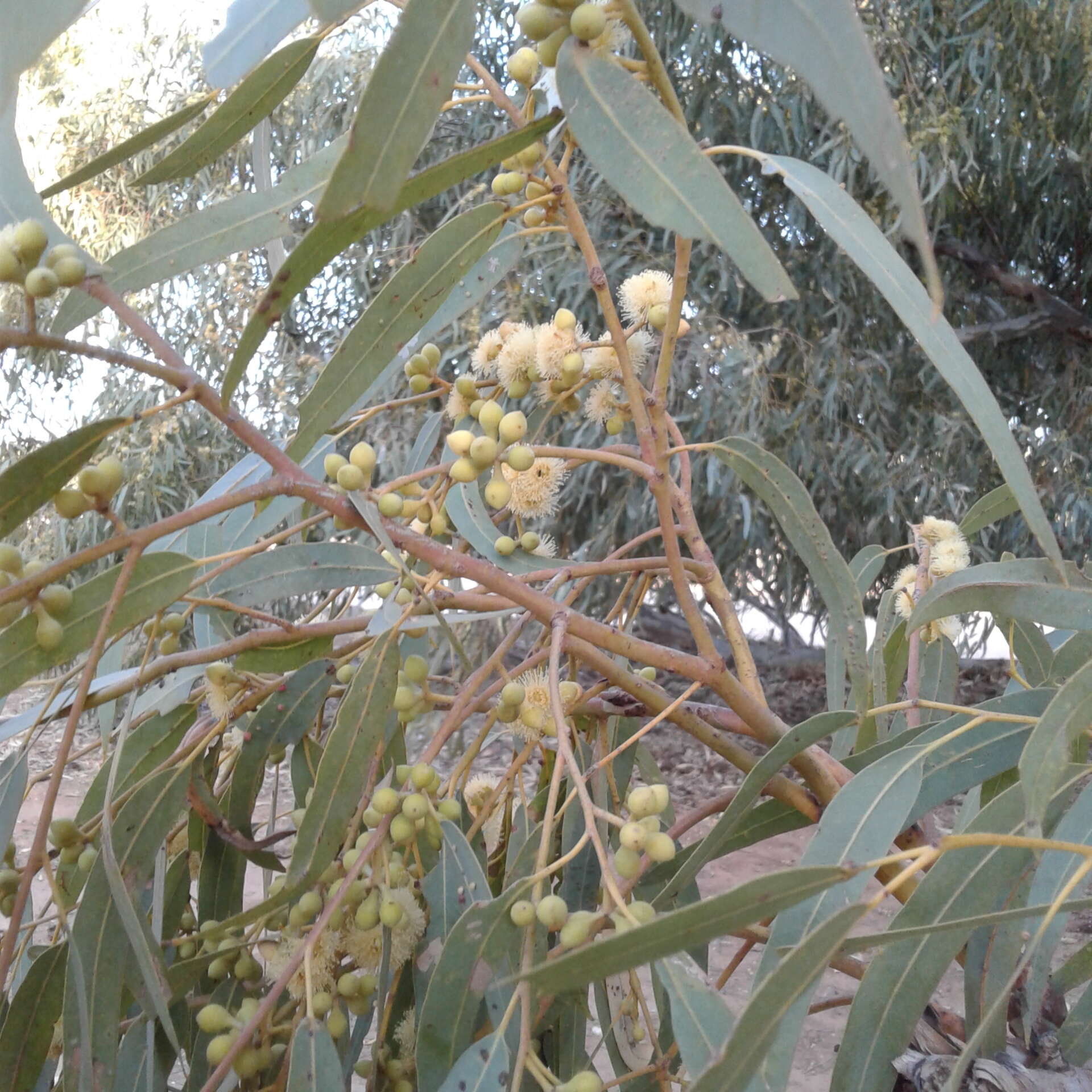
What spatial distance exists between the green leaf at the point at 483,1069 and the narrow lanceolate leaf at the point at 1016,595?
0.30 meters

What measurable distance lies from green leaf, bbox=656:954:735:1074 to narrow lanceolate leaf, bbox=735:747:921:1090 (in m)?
0.03

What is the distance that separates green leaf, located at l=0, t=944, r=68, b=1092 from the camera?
0.53 m

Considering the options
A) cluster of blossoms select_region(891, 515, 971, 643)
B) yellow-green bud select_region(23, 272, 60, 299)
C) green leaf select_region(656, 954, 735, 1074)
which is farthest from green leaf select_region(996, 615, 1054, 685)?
yellow-green bud select_region(23, 272, 60, 299)

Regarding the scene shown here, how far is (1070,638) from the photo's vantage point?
0.60 m

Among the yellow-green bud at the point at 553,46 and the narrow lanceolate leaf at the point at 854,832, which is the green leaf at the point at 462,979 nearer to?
the narrow lanceolate leaf at the point at 854,832

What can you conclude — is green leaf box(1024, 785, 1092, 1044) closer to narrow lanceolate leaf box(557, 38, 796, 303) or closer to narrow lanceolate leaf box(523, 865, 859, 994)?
narrow lanceolate leaf box(523, 865, 859, 994)

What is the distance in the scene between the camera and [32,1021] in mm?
536

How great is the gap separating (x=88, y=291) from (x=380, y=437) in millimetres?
2104

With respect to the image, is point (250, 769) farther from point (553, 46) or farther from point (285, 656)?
point (553, 46)

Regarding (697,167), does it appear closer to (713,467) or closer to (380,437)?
(713,467)

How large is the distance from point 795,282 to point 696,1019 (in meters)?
2.63

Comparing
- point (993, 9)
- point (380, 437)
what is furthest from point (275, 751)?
point (993, 9)

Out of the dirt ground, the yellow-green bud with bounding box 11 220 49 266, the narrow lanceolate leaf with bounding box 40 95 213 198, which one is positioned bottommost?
the dirt ground

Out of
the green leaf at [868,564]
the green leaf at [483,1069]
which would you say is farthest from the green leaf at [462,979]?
the green leaf at [868,564]
